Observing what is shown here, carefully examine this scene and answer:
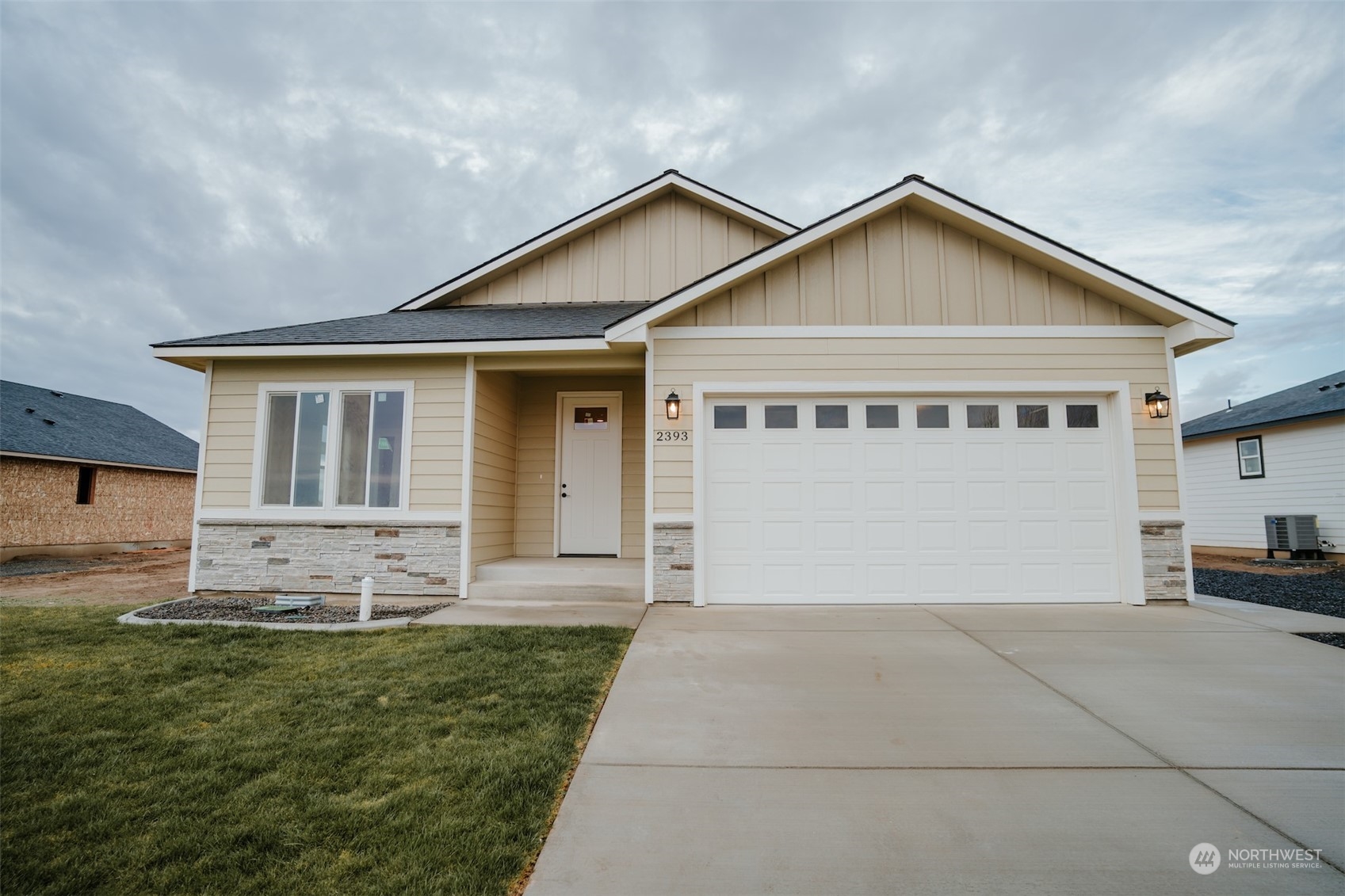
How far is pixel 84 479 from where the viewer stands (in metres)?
14.2

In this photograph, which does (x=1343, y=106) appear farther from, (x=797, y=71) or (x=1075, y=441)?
(x=797, y=71)

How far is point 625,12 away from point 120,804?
44.3ft

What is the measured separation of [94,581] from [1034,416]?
537 inches

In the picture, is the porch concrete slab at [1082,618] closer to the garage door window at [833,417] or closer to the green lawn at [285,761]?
the garage door window at [833,417]

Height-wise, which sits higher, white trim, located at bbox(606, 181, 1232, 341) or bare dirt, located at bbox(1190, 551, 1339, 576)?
white trim, located at bbox(606, 181, 1232, 341)

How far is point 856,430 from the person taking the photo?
677cm

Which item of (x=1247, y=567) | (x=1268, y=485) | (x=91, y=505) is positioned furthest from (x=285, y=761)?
(x=1268, y=485)

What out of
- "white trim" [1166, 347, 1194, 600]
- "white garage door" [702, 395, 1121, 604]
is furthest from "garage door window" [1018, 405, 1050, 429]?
"white trim" [1166, 347, 1194, 600]

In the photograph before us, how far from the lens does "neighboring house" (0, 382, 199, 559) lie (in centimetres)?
1283

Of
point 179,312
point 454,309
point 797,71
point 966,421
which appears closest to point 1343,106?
point 966,421

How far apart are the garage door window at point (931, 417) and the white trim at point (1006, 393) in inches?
7.2

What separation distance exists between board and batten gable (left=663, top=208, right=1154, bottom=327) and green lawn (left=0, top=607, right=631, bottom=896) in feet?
14.1

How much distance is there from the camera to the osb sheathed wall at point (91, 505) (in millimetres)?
12727

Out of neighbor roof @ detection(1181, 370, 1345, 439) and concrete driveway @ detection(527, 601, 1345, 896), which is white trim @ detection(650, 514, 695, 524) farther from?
neighbor roof @ detection(1181, 370, 1345, 439)
